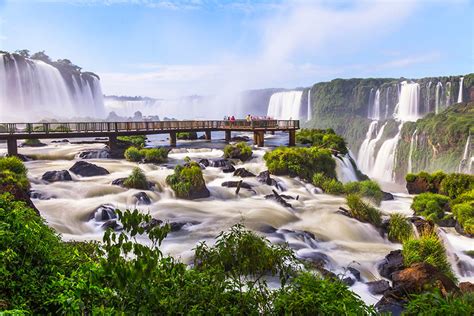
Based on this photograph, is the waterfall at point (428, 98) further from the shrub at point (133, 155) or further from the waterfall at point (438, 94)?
the shrub at point (133, 155)

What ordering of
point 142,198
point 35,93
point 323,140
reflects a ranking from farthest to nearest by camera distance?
point 35,93, point 323,140, point 142,198

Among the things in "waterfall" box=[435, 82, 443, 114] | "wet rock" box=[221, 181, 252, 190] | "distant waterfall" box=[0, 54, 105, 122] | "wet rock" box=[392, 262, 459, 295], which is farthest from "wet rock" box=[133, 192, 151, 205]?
"waterfall" box=[435, 82, 443, 114]

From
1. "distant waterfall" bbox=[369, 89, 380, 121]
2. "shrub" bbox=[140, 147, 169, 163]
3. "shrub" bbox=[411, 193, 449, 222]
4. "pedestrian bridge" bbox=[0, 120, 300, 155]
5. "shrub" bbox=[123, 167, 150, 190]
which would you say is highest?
"distant waterfall" bbox=[369, 89, 380, 121]

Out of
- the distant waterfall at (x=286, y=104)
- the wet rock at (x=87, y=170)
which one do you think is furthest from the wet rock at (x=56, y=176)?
the distant waterfall at (x=286, y=104)

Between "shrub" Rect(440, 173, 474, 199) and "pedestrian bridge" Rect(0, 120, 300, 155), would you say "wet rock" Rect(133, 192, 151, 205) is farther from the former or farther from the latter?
"shrub" Rect(440, 173, 474, 199)

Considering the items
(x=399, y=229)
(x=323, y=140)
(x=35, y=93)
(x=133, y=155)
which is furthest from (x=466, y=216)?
(x=35, y=93)

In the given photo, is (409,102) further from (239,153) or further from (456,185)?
(239,153)
